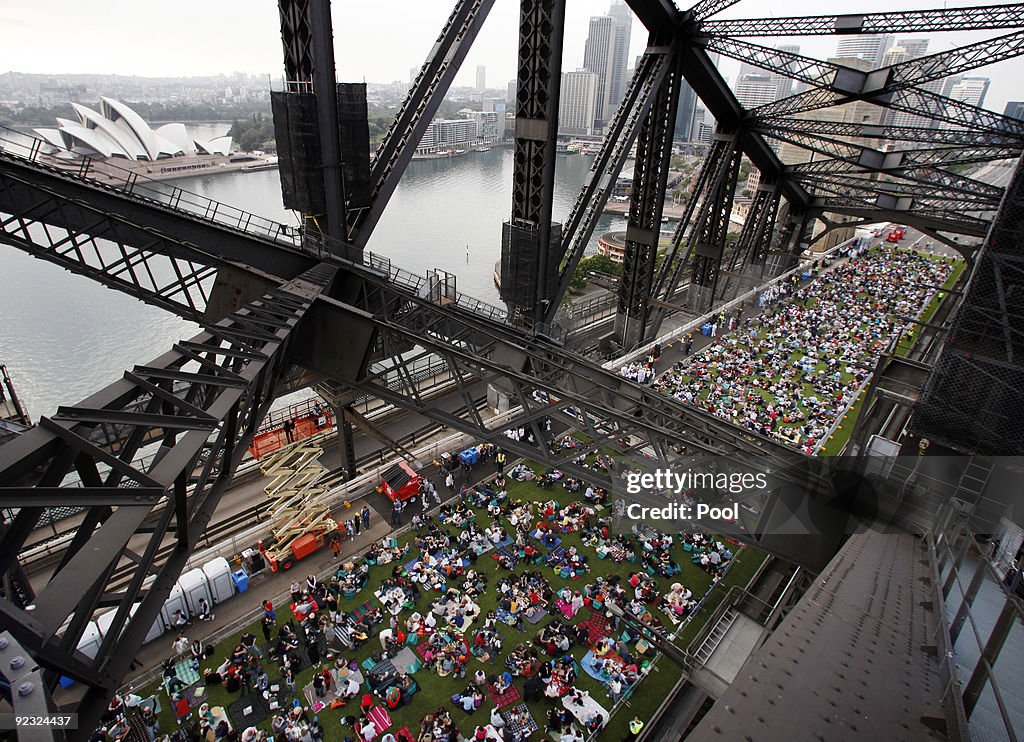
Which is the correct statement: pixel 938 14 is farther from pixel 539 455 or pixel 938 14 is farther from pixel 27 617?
pixel 27 617

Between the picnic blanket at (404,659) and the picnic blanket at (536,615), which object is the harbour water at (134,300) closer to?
the picnic blanket at (404,659)

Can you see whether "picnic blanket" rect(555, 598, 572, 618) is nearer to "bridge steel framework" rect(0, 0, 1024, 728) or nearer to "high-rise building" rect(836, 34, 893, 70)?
"bridge steel framework" rect(0, 0, 1024, 728)

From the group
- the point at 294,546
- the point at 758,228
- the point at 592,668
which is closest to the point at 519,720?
the point at 592,668

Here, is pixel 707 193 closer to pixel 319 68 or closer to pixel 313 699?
pixel 319 68

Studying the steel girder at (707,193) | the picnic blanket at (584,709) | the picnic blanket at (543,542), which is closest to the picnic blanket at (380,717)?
the picnic blanket at (584,709)

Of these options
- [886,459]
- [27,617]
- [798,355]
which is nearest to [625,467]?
[886,459]

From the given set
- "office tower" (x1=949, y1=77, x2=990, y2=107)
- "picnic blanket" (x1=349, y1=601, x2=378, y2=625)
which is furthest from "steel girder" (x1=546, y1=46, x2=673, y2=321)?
"office tower" (x1=949, y1=77, x2=990, y2=107)
